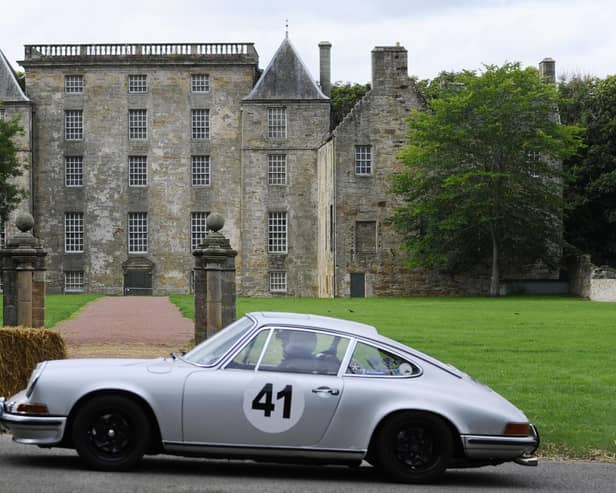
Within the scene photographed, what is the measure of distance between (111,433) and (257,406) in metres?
1.22

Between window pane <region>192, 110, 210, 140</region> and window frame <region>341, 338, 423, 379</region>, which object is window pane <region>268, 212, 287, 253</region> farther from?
window frame <region>341, 338, 423, 379</region>

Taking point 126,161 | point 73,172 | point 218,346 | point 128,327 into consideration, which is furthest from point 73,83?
point 218,346

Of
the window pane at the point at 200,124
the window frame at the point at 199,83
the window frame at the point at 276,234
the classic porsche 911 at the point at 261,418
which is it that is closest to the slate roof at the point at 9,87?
the window frame at the point at 199,83

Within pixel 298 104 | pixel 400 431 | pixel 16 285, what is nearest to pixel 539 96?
pixel 298 104

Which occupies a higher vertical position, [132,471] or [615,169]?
[615,169]

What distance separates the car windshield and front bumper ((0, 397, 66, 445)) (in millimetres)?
1266

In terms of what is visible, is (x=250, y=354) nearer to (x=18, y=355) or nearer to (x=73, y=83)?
(x=18, y=355)

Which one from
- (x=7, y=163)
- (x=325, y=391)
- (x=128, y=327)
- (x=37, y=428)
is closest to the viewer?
(x=37, y=428)

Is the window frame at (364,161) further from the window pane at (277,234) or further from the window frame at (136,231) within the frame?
the window frame at (136,231)

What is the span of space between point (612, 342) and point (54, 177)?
46.3 meters

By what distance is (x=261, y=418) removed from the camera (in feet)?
29.7

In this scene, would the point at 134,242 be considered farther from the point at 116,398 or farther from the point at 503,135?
the point at 116,398

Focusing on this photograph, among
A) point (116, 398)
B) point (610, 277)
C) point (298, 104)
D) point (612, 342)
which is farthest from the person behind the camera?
point (298, 104)

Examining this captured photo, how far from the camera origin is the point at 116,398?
8977 millimetres
